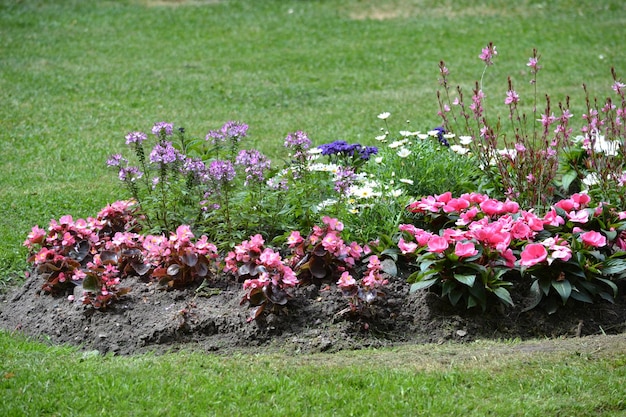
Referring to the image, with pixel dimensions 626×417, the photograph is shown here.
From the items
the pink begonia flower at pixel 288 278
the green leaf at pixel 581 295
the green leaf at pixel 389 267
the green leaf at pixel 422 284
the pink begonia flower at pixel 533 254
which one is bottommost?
the green leaf at pixel 581 295

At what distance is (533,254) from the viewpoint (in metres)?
4.56

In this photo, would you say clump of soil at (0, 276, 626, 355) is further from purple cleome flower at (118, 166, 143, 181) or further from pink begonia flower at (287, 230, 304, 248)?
purple cleome flower at (118, 166, 143, 181)

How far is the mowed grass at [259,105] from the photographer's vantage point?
3811mm

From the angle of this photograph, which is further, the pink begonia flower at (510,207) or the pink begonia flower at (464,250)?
the pink begonia flower at (510,207)

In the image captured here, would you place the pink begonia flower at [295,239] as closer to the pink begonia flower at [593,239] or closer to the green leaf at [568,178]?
the pink begonia flower at [593,239]

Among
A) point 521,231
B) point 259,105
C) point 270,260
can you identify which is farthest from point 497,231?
point 259,105

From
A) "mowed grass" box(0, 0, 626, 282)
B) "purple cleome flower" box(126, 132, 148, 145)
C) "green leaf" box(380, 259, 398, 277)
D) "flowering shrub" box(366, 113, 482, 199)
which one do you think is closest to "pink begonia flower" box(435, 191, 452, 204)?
"flowering shrub" box(366, 113, 482, 199)

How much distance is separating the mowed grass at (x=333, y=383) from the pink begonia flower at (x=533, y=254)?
1.54 feet

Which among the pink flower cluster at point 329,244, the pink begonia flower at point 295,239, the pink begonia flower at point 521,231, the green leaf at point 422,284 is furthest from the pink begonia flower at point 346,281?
the pink begonia flower at point 521,231

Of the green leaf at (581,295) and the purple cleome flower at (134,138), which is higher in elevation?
the purple cleome flower at (134,138)

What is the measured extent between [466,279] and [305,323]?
2.96 feet

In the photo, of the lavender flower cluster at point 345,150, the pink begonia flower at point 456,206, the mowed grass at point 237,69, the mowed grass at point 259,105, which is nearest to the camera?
the mowed grass at point 259,105

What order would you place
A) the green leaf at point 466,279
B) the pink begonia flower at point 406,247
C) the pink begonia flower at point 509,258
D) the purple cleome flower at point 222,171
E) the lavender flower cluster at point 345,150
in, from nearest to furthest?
the green leaf at point 466,279 < the pink begonia flower at point 509,258 < the pink begonia flower at point 406,247 < the purple cleome flower at point 222,171 < the lavender flower cluster at point 345,150

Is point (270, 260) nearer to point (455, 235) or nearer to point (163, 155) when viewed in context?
point (455, 235)
